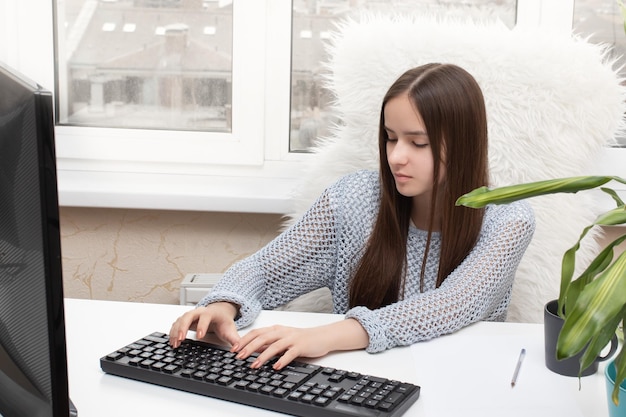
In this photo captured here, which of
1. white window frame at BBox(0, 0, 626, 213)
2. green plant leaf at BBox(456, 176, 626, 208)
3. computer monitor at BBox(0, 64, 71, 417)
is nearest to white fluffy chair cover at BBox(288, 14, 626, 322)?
white window frame at BBox(0, 0, 626, 213)

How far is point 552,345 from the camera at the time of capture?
3.10 feet

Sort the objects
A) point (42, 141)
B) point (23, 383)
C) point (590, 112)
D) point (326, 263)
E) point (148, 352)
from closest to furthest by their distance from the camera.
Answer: point (42, 141) < point (23, 383) < point (148, 352) < point (326, 263) < point (590, 112)

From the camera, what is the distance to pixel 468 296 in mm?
1140

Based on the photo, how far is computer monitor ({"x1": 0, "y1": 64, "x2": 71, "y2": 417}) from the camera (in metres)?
0.52

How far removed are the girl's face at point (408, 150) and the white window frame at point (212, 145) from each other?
24.1 inches

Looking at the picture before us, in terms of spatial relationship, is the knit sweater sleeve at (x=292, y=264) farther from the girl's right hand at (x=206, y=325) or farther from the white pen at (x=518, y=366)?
the white pen at (x=518, y=366)

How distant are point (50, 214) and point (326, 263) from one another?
37.7 inches

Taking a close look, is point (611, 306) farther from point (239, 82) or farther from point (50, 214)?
point (239, 82)

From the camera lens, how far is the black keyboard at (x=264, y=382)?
31.2 inches

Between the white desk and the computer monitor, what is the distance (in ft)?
0.72

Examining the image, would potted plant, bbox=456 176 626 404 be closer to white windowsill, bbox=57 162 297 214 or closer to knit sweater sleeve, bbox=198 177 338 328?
knit sweater sleeve, bbox=198 177 338 328

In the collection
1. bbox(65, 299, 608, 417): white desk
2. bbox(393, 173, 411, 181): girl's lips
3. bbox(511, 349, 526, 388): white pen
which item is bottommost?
bbox(65, 299, 608, 417): white desk

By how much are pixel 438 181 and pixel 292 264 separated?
0.98ft

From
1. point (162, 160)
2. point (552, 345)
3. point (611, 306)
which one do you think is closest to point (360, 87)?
point (162, 160)
